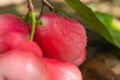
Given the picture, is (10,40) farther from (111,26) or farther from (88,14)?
(111,26)

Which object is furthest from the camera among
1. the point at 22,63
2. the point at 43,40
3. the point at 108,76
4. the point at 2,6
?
the point at 2,6

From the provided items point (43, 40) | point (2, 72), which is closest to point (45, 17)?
point (43, 40)

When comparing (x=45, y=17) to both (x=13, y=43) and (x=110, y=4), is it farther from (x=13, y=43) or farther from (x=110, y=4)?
(x=110, y=4)

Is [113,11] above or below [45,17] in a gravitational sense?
below

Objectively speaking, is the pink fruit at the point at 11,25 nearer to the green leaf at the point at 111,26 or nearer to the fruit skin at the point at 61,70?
the fruit skin at the point at 61,70

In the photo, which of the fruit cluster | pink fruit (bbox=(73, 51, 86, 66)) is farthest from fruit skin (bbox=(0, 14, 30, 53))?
pink fruit (bbox=(73, 51, 86, 66))

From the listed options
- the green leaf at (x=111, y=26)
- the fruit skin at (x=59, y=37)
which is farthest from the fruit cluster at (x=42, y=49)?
the green leaf at (x=111, y=26)

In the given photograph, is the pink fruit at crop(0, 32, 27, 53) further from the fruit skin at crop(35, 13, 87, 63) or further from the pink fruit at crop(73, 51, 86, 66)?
the pink fruit at crop(73, 51, 86, 66)
